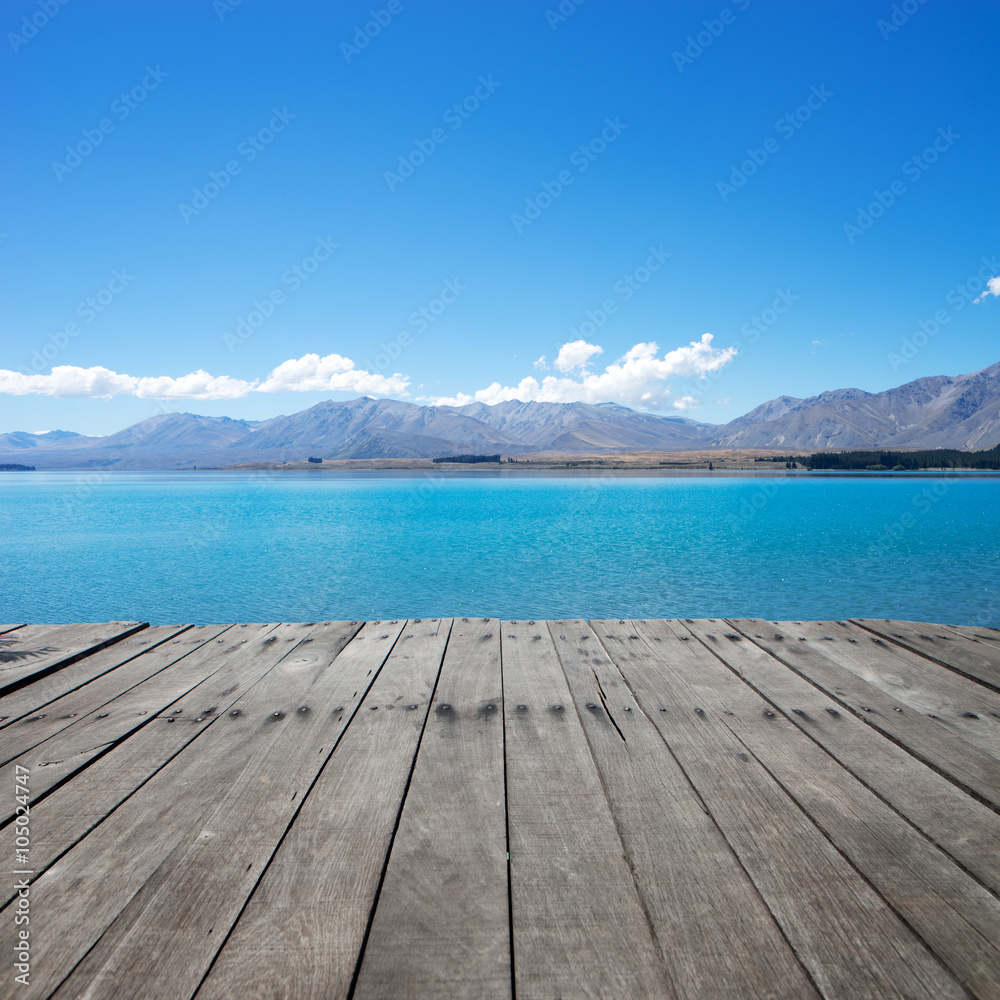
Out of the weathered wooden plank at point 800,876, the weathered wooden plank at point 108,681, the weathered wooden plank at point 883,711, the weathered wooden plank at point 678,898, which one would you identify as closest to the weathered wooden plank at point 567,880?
the weathered wooden plank at point 678,898

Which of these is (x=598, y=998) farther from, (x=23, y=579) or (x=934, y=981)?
(x=23, y=579)

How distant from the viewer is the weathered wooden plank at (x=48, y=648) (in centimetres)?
405

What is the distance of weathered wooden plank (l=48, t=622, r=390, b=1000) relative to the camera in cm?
169

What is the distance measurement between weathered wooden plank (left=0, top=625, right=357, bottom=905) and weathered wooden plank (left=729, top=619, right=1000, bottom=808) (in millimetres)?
3632

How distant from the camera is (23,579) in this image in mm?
28062

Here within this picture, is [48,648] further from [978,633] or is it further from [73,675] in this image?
[978,633]

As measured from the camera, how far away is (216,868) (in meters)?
2.16

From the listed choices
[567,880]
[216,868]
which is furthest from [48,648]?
[567,880]

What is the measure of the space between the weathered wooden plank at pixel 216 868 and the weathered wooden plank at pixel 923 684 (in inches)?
142

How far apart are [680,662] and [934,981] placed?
271 cm

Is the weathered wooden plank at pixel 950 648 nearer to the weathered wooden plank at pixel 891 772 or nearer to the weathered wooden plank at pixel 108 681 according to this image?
the weathered wooden plank at pixel 891 772

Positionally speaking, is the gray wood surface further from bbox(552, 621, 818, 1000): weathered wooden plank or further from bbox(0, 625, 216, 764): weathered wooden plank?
bbox(552, 621, 818, 1000): weathered wooden plank

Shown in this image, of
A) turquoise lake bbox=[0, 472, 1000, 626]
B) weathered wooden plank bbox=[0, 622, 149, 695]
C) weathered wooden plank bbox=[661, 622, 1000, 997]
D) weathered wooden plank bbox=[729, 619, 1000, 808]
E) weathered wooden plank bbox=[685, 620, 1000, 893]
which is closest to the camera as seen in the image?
weathered wooden plank bbox=[661, 622, 1000, 997]

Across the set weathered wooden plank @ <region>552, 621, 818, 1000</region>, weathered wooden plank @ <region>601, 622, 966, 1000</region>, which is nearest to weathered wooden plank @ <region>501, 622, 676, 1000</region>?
weathered wooden plank @ <region>552, 621, 818, 1000</region>
